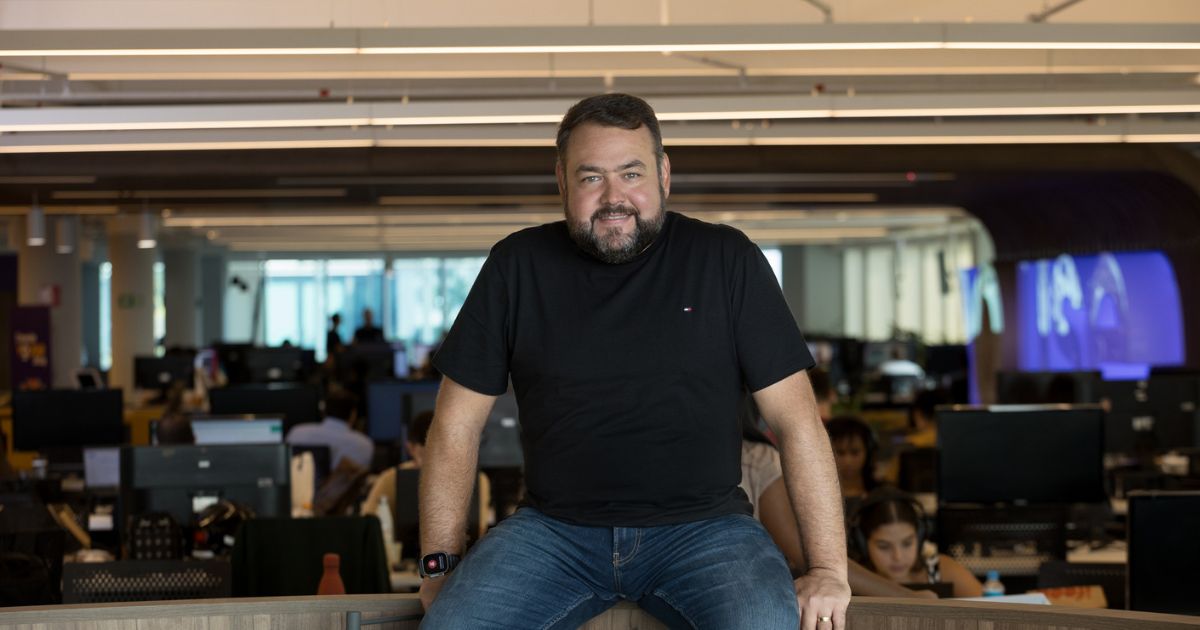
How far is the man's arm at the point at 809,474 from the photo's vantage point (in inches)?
86.5

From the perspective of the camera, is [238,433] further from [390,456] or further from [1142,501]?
[1142,501]

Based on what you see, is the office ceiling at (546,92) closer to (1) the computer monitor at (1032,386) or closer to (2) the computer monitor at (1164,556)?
(1) the computer monitor at (1032,386)

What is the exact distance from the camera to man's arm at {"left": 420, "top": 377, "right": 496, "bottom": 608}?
2.29 meters

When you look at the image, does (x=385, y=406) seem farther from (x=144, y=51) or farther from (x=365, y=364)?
(x=144, y=51)

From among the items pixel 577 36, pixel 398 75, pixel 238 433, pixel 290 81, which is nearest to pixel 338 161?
pixel 290 81

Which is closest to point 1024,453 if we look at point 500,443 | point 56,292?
point 500,443

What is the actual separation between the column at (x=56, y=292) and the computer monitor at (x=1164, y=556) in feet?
57.7

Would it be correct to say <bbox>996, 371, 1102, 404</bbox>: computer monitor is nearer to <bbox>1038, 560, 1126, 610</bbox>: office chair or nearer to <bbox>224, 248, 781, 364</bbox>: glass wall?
<bbox>1038, 560, 1126, 610</bbox>: office chair

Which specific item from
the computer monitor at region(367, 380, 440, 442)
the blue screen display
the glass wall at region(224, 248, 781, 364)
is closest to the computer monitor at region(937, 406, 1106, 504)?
the computer monitor at region(367, 380, 440, 442)

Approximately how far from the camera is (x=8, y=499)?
6590mm

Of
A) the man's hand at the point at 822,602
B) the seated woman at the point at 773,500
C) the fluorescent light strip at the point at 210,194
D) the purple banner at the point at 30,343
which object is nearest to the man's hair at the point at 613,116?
the man's hand at the point at 822,602

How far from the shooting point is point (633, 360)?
7.09 ft

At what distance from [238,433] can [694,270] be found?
5.85 meters

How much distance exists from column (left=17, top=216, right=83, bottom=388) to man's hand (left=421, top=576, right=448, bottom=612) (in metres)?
18.1
